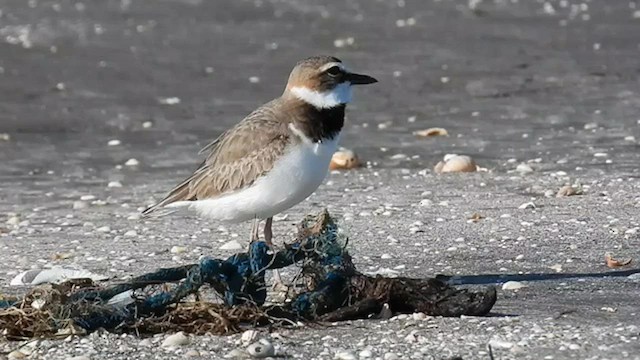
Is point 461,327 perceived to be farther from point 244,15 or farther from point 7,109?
point 244,15

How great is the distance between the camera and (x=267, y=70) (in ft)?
45.0

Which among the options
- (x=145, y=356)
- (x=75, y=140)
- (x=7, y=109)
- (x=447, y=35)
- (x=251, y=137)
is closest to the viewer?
(x=145, y=356)

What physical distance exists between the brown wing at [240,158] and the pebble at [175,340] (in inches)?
53.5

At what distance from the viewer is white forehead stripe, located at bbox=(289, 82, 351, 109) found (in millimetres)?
6633

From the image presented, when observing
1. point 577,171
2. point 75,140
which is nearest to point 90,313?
point 577,171

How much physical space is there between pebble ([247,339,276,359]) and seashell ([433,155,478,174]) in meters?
4.35

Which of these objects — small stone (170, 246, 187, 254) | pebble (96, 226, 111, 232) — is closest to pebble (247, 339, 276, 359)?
small stone (170, 246, 187, 254)

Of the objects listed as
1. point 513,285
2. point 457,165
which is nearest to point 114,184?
point 457,165

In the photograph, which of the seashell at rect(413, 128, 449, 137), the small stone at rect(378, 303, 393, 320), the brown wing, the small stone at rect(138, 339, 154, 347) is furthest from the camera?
the seashell at rect(413, 128, 449, 137)

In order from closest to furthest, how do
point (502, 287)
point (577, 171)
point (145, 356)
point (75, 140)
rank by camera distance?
point (145, 356) → point (502, 287) → point (577, 171) → point (75, 140)

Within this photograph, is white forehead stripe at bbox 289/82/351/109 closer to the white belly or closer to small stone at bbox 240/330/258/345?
the white belly

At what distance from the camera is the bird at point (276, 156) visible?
6.38 meters

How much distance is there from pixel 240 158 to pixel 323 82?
0.54 meters

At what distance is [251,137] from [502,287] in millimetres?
1425
